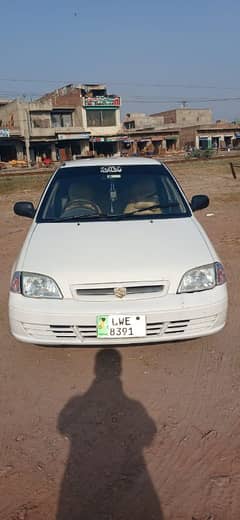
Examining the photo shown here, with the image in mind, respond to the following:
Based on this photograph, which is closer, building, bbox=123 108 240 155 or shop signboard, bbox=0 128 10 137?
shop signboard, bbox=0 128 10 137

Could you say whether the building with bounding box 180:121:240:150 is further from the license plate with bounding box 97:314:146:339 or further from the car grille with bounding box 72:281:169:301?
the license plate with bounding box 97:314:146:339

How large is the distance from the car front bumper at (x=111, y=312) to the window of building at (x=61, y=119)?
179 ft

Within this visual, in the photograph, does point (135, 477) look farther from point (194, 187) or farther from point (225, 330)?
point (194, 187)

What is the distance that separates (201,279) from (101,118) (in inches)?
2214

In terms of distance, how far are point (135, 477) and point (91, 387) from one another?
85 cm

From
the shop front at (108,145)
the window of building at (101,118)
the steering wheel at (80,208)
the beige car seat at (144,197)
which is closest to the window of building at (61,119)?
the window of building at (101,118)

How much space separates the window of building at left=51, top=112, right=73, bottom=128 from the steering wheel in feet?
174

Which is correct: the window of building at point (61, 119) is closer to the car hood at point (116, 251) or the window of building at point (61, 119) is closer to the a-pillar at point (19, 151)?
the a-pillar at point (19, 151)

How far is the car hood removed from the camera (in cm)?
268

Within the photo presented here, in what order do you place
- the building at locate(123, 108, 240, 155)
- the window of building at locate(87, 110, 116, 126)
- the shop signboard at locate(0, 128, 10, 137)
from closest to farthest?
1. the shop signboard at locate(0, 128, 10, 137)
2. the window of building at locate(87, 110, 116, 126)
3. the building at locate(123, 108, 240, 155)

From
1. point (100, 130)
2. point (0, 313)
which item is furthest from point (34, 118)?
point (0, 313)

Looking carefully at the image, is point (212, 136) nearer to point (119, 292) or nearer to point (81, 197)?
point (81, 197)

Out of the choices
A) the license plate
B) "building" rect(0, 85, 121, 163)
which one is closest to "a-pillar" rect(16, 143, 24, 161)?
"building" rect(0, 85, 121, 163)

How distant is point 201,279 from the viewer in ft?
9.07
